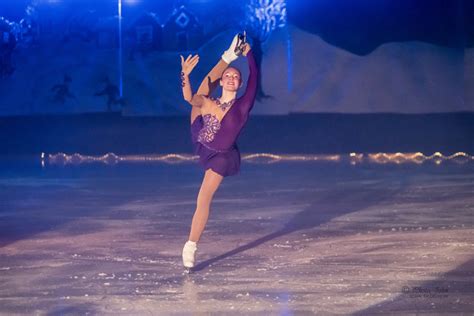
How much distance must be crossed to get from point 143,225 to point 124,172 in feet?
18.7

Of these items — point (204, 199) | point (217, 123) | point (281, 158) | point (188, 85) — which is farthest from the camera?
point (281, 158)

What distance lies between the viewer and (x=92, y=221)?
917 cm

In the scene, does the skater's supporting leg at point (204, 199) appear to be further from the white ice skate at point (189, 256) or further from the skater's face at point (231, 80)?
the skater's face at point (231, 80)

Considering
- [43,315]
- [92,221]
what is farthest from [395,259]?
[92,221]

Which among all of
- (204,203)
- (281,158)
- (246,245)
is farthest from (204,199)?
(281,158)

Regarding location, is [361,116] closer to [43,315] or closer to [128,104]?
[128,104]

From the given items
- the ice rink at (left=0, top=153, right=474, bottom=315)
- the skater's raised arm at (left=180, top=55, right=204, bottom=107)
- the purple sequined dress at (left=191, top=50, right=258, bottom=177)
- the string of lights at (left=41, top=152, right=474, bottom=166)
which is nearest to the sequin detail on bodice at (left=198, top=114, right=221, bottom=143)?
the purple sequined dress at (left=191, top=50, right=258, bottom=177)

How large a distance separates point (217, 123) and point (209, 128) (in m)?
0.07

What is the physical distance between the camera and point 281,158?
16.7 metres

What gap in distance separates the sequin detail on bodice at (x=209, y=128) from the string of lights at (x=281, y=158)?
366 inches

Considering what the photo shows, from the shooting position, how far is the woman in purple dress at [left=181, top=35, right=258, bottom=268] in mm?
6496

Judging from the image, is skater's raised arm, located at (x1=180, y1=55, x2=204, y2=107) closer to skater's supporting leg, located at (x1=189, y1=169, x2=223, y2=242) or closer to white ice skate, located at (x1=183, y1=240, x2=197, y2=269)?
skater's supporting leg, located at (x1=189, y1=169, x2=223, y2=242)

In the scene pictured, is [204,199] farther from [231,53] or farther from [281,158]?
[281,158]

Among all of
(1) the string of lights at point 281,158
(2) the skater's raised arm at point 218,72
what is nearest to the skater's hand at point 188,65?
(2) the skater's raised arm at point 218,72
